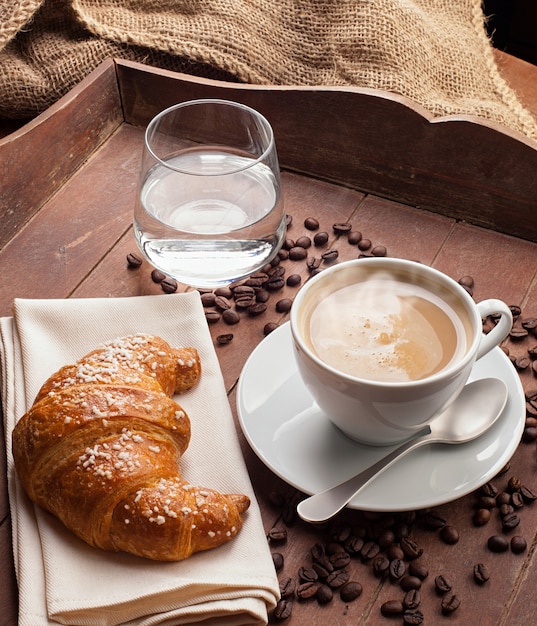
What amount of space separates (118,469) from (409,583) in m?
0.40

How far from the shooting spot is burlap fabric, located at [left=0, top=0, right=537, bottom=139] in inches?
70.3

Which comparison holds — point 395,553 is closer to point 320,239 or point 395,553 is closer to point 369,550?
point 369,550

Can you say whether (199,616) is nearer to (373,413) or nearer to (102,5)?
(373,413)

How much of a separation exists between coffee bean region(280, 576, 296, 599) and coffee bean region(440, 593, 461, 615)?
19 cm

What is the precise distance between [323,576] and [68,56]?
125 cm

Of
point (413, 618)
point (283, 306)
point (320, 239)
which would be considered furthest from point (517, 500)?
point (320, 239)

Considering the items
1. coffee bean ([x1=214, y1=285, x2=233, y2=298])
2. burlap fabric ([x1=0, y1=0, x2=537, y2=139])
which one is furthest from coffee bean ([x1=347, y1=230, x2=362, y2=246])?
burlap fabric ([x1=0, y1=0, x2=537, y2=139])

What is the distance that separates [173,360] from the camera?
1.24 meters

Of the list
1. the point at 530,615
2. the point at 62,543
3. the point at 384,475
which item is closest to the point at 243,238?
the point at 384,475

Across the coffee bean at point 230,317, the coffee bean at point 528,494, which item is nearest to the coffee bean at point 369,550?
the coffee bean at point 528,494

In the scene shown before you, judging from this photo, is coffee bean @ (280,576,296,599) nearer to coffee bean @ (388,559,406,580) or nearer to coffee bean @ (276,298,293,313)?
coffee bean @ (388,559,406,580)

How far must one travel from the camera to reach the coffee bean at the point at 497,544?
1.10m

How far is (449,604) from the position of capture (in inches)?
41.1

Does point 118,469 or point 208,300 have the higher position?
point 118,469
